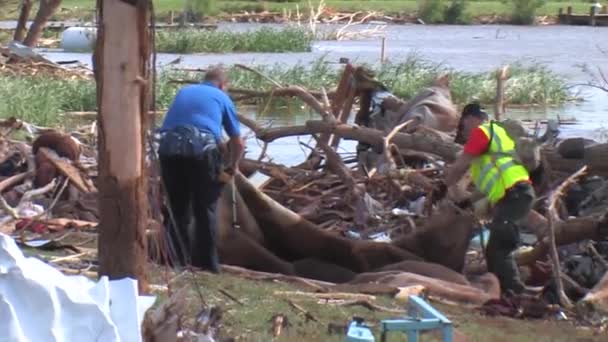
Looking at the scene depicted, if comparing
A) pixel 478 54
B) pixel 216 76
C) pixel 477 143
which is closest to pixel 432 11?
pixel 478 54

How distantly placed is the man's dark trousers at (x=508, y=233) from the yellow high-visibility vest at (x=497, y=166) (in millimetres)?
61

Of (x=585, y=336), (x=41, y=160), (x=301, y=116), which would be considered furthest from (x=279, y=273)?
(x=301, y=116)

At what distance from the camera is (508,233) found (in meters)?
10.2

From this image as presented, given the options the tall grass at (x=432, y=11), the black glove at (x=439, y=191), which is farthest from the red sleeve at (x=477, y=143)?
the tall grass at (x=432, y=11)

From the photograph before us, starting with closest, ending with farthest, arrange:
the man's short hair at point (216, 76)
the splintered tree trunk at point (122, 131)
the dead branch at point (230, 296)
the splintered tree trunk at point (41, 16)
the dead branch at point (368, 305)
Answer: the splintered tree trunk at point (122, 131), the dead branch at point (368, 305), the dead branch at point (230, 296), the man's short hair at point (216, 76), the splintered tree trunk at point (41, 16)

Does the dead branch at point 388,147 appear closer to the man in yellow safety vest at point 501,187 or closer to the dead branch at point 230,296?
the man in yellow safety vest at point 501,187

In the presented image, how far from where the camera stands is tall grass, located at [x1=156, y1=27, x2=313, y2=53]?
48.5m

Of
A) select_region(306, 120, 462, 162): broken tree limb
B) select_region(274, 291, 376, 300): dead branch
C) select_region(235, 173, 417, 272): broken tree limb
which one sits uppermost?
select_region(306, 120, 462, 162): broken tree limb

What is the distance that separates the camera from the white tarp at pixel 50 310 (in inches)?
226

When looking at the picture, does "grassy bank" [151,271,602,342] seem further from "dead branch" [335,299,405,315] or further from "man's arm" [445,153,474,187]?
"man's arm" [445,153,474,187]

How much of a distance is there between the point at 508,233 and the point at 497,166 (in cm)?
51

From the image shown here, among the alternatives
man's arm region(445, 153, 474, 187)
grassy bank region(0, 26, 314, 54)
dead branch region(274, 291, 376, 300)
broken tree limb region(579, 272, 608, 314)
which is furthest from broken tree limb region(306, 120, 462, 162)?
grassy bank region(0, 26, 314, 54)

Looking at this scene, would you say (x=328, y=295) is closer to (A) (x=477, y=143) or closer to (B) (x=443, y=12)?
(A) (x=477, y=143)

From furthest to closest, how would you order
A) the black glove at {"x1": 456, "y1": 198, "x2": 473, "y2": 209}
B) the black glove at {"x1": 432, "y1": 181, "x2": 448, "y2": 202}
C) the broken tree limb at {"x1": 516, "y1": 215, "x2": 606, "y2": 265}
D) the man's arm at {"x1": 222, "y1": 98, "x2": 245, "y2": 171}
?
the black glove at {"x1": 432, "y1": 181, "x2": 448, "y2": 202} → the black glove at {"x1": 456, "y1": 198, "x2": 473, "y2": 209} → the broken tree limb at {"x1": 516, "y1": 215, "x2": 606, "y2": 265} → the man's arm at {"x1": 222, "y1": 98, "x2": 245, "y2": 171}
